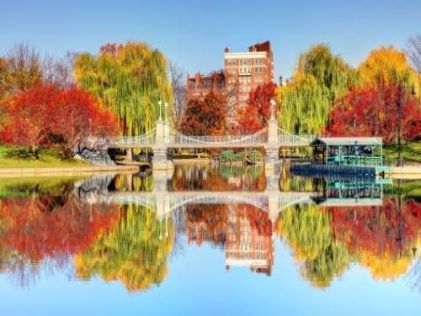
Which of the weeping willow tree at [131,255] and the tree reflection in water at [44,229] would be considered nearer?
the weeping willow tree at [131,255]

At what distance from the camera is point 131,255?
1509 cm

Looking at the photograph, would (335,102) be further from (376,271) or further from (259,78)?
(259,78)

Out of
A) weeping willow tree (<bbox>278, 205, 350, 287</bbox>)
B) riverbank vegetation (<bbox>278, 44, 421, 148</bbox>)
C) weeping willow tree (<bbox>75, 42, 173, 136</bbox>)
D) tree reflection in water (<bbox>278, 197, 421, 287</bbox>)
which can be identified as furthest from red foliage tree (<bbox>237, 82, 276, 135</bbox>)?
weeping willow tree (<bbox>278, 205, 350, 287</bbox>)

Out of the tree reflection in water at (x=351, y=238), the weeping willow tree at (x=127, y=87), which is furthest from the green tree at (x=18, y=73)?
the tree reflection in water at (x=351, y=238)

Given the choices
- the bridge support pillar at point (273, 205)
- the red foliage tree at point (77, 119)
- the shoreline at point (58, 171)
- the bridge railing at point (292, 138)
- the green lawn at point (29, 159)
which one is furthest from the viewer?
the bridge railing at point (292, 138)

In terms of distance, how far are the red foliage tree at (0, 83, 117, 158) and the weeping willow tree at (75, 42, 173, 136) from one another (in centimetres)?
364

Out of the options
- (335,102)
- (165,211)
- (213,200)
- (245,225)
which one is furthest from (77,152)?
(245,225)

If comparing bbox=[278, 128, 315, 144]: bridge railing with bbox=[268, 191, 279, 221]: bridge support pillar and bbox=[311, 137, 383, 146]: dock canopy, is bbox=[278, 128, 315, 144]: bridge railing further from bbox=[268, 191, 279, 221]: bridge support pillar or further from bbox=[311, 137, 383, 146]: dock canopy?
bbox=[268, 191, 279, 221]: bridge support pillar

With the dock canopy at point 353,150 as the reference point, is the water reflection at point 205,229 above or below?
below

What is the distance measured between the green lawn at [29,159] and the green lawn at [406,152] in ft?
64.9

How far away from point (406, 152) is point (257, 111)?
27.1m

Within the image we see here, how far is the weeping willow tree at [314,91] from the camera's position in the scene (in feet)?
183

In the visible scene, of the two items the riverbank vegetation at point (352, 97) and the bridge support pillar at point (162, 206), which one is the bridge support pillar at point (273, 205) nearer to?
the bridge support pillar at point (162, 206)

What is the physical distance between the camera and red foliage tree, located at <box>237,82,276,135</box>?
73.4 m
